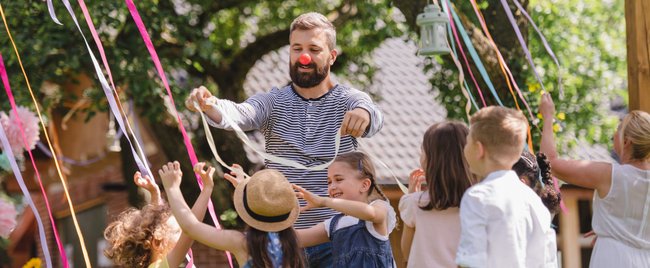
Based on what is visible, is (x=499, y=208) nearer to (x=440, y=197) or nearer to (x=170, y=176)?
(x=440, y=197)

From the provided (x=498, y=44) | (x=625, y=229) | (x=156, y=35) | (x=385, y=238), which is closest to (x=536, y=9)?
(x=498, y=44)

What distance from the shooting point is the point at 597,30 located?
46.9 feet

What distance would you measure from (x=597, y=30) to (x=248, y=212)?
11.5 m

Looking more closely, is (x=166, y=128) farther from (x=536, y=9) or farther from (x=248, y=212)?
(x=248, y=212)

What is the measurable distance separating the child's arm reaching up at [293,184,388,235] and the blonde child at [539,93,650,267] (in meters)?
0.88

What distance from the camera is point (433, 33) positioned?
650cm

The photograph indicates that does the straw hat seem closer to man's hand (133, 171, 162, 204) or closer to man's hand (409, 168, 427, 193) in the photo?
man's hand (133, 171, 162, 204)

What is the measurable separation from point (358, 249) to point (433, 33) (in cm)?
291

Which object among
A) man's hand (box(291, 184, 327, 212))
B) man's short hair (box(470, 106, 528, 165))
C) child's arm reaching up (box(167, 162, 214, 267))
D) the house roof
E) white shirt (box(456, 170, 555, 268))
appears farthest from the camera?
the house roof

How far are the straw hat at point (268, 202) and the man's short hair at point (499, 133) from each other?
638mm

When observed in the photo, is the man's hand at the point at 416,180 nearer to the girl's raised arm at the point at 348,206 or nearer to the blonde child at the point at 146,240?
the girl's raised arm at the point at 348,206

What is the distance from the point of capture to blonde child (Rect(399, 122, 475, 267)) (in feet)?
12.1

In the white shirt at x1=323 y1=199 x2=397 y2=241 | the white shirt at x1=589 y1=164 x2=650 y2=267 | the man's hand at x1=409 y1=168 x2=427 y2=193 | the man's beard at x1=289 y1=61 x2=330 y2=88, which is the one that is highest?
the man's beard at x1=289 y1=61 x2=330 y2=88

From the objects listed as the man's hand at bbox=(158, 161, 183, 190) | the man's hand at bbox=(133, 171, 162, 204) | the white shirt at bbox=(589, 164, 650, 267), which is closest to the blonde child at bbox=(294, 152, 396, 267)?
the man's hand at bbox=(158, 161, 183, 190)
